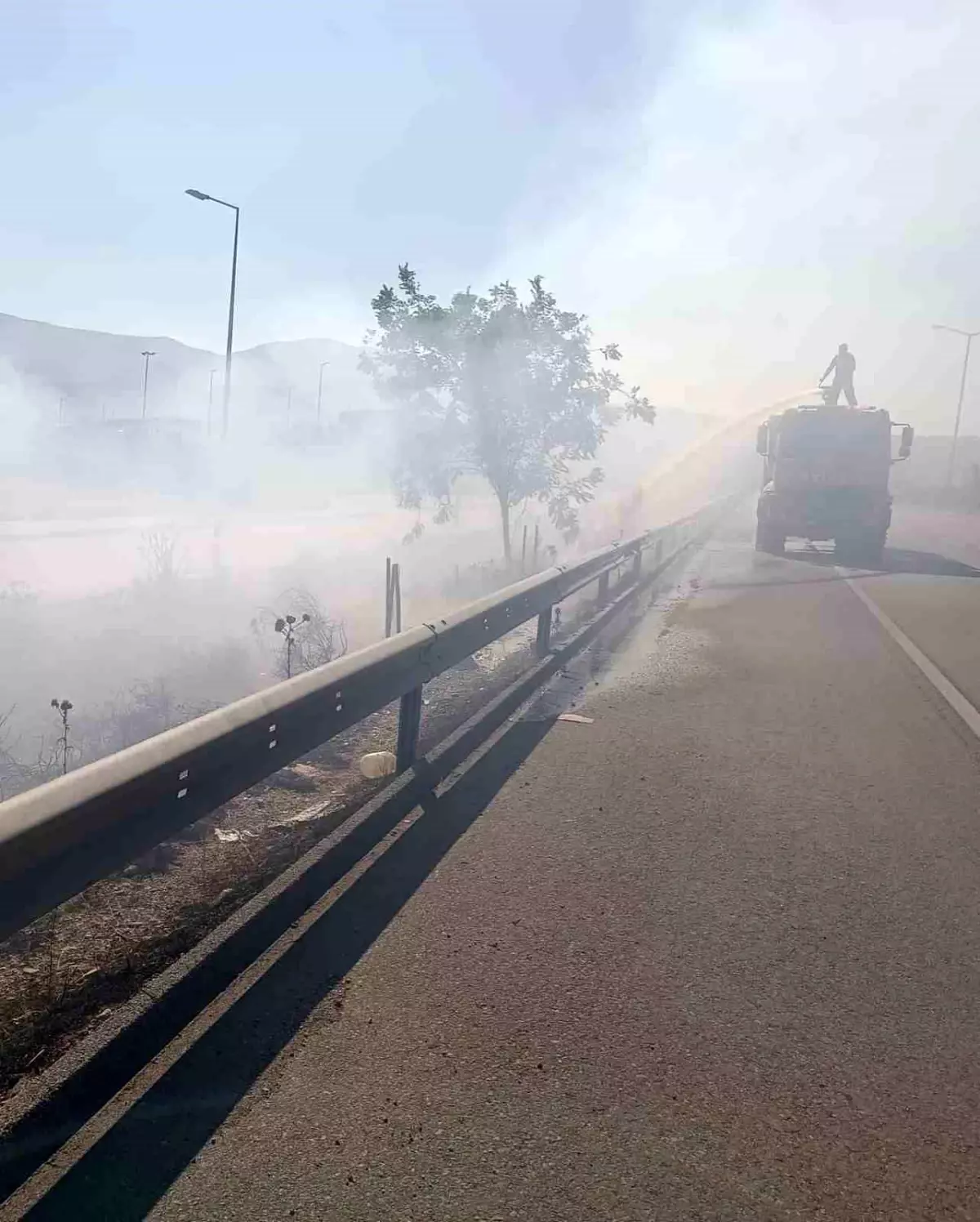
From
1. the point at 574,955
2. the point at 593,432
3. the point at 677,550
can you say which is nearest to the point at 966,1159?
the point at 574,955

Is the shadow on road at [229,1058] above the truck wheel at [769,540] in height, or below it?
below

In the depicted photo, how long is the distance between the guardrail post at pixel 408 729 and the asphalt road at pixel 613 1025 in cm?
36

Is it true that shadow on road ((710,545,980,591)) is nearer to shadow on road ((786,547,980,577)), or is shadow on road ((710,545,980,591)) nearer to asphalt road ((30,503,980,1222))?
shadow on road ((786,547,980,577))

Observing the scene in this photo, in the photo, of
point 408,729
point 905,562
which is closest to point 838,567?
point 905,562

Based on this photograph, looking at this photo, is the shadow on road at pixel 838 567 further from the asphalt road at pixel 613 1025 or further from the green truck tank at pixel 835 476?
the asphalt road at pixel 613 1025

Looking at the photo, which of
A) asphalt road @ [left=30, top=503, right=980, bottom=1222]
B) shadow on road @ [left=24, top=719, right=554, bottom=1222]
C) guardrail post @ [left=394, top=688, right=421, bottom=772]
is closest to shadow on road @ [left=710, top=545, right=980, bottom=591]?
guardrail post @ [left=394, top=688, right=421, bottom=772]

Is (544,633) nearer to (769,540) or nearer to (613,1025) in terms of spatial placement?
(613,1025)

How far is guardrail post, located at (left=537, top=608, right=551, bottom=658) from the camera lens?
348 inches

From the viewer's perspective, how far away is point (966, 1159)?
2.31 metres

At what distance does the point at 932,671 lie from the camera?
848cm

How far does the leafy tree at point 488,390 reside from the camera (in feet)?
54.4

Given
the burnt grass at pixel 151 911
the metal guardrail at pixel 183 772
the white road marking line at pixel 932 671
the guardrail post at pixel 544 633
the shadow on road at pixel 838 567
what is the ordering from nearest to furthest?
the metal guardrail at pixel 183 772 < the burnt grass at pixel 151 911 < the white road marking line at pixel 932 671 < the guardrail post at pixel 544 633 < the shadow on road at pixel 838 567

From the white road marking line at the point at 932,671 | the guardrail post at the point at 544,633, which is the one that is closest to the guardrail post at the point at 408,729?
the guardrail post at the point at 544,633

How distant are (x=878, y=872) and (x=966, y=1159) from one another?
1840 mm
